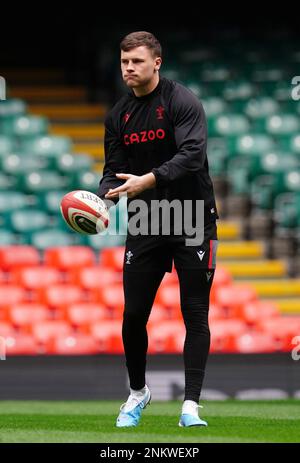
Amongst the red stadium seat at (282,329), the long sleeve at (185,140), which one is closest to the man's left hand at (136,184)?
the long sleeve at (185,140)

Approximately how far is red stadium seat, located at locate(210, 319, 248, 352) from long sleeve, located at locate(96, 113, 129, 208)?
4.68 metres

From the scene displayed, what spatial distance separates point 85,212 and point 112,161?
0.35m

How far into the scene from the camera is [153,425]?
597cm

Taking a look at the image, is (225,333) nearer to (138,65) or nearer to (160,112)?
(160,112)

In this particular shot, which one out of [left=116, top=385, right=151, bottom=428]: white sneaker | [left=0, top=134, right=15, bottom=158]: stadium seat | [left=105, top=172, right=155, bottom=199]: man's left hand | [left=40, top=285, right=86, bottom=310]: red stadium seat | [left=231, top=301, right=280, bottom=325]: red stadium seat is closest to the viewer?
[left=105, top=172, right=155, bottom=199]: man's left hand

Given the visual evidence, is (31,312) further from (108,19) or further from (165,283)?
(108,19)

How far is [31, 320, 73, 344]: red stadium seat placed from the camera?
1076cm

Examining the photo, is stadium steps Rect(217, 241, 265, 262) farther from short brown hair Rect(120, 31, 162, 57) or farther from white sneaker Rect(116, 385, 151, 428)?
short brown hair Rect(120, 31, 162, 57)

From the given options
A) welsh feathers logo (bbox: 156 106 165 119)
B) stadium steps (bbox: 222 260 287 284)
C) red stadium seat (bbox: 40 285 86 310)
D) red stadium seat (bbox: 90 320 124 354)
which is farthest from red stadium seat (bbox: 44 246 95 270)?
welsh feathers logo (bbox: 156 106 165 119)

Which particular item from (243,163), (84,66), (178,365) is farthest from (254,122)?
(178,365)

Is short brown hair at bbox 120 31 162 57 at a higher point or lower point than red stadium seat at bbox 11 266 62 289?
lower

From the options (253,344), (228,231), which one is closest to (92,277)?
(253,344)

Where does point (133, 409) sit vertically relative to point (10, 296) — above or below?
below

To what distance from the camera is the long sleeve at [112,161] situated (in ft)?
19.9
